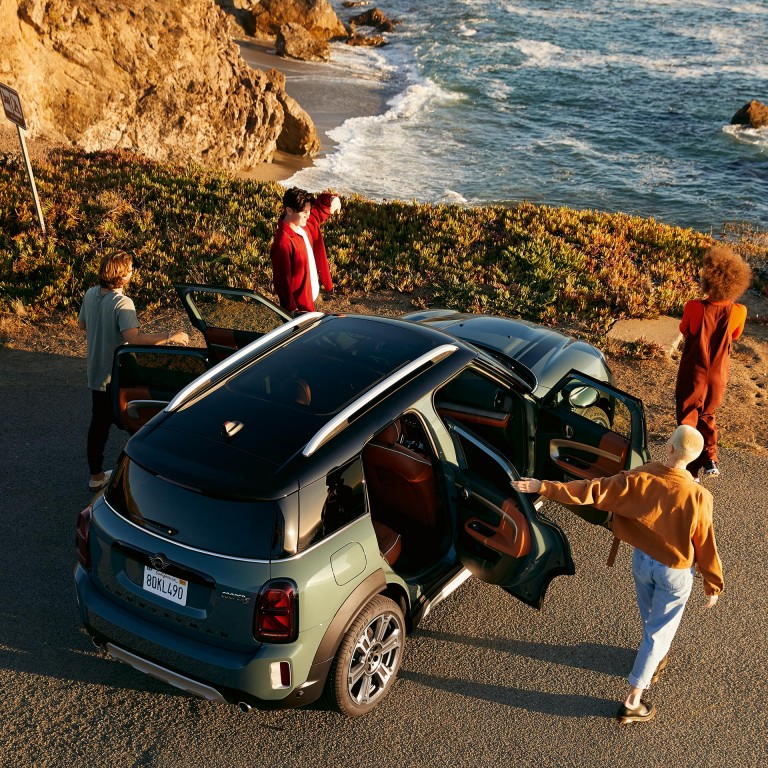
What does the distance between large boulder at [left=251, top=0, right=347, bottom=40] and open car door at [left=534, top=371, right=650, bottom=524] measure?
3662cm

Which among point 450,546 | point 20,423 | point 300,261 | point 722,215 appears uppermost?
point 300,261

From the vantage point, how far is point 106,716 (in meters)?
4.79

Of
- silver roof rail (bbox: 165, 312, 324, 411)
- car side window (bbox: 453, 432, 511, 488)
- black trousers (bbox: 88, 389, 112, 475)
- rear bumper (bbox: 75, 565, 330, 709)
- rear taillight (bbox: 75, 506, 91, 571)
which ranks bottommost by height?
black trousers (bbox: 88, 389, 112, 475)

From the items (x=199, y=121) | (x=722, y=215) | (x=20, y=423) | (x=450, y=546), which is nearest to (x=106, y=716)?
(x=450, y=546)

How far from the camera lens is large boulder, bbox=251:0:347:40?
38875 mm

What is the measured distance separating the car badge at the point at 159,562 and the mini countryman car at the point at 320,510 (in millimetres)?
15

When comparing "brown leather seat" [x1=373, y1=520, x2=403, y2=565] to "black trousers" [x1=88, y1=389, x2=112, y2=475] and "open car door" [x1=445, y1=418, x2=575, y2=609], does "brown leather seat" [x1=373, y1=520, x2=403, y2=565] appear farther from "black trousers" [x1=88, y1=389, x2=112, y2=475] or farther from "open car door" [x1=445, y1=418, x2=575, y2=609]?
"black trousers" [x1=88, y1=389, x2=112, y2=475]

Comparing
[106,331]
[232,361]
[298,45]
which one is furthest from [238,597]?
[298,45]

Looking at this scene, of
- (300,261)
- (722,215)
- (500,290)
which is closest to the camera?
(300,261)

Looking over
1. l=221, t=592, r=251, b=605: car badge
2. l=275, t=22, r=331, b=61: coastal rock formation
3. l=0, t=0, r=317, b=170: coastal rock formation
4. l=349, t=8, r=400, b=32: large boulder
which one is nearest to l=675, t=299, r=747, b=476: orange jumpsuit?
l=221, t=592, r=251, b=605: car badge

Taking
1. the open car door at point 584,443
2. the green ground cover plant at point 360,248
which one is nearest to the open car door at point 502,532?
the open car door at point 584,443

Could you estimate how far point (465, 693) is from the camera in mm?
5059

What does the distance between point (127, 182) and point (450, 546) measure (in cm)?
1096

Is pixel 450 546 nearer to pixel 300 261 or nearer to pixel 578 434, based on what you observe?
pixel 578 434
